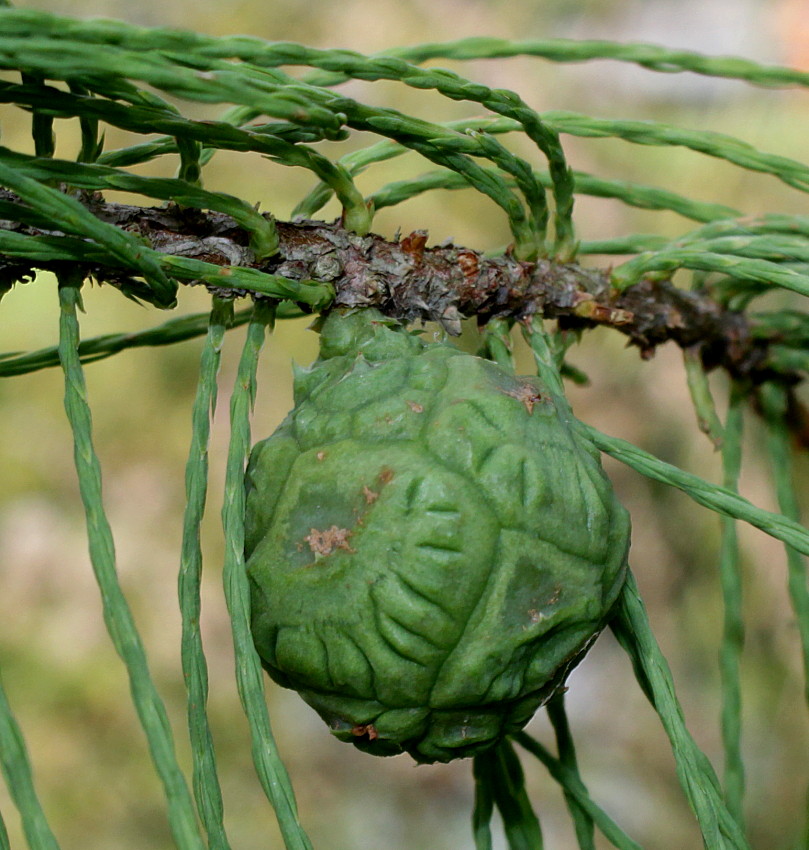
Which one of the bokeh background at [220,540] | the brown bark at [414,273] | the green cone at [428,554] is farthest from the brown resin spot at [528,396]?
the bokeh background at [220,540]

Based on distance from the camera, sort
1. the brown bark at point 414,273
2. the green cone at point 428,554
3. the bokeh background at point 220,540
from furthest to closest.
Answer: the bokeh background at point 220,540, the brown bark at point 414,273, the green cone at point 428,554

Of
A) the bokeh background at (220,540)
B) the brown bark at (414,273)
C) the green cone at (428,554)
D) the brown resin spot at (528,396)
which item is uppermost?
the brown bark at (414,273)

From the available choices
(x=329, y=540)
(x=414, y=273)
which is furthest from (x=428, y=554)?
(x=414, y=273)

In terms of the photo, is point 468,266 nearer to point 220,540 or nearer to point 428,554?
point 428,554

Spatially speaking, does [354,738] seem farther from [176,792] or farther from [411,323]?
[411,323]

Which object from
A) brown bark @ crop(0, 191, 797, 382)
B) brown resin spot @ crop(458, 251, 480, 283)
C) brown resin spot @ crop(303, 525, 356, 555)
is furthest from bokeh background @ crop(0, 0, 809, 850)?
brown resin spot @ crop(303, 525, 356, 555)

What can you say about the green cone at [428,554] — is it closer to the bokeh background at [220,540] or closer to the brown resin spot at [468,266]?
the brown resin spot at [468,266]

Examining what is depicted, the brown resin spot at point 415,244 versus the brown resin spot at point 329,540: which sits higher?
the brown resin spot at point 415,244

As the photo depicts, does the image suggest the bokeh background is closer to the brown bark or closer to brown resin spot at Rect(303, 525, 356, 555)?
the brown bark
